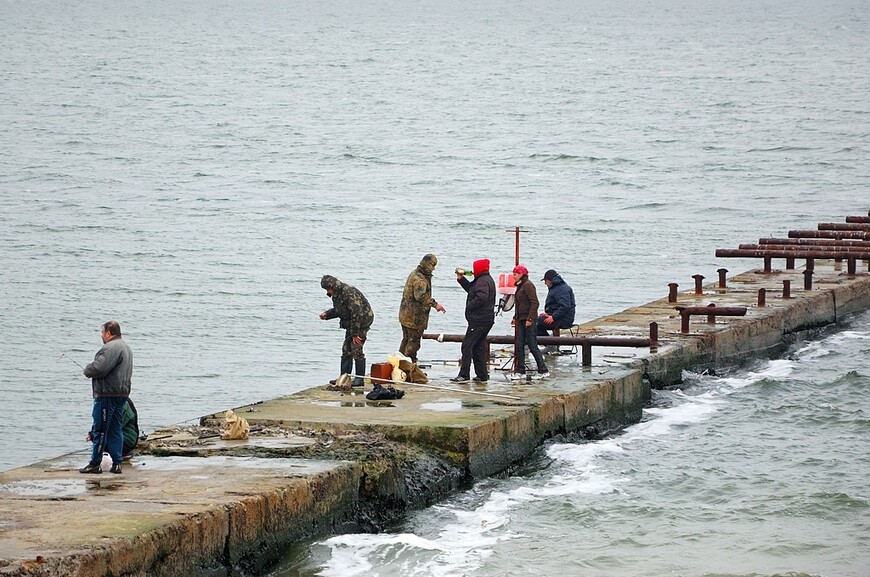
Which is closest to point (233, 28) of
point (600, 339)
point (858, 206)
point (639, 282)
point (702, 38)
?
point (702, 38)

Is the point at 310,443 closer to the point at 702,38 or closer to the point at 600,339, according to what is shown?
the point at 600,339

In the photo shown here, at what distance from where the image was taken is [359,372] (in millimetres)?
18047

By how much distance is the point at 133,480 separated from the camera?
12.8 m

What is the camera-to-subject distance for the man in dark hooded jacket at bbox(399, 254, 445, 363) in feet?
58.7

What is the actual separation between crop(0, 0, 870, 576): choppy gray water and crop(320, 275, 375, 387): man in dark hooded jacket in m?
2.84

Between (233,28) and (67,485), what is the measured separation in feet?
538

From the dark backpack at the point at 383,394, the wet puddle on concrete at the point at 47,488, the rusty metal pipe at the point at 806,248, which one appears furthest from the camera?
the rusty metal pipe at the point at 806,248

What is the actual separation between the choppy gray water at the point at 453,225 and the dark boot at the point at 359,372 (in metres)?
2.57

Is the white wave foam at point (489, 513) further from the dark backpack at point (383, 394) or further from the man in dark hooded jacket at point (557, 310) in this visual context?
the dark backpack at point (383, 394)

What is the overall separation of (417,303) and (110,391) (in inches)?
235

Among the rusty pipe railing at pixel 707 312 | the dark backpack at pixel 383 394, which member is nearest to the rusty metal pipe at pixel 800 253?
the rusty pipe railing at pixel 707 312

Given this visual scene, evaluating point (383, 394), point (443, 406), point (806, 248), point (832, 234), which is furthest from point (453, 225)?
point (443, 406)

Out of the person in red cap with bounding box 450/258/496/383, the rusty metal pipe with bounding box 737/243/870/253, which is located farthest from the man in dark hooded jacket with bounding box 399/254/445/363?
the rusty metal pipe with bounding box 737/243/870/253

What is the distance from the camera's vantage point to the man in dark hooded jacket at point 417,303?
58.7 ft
